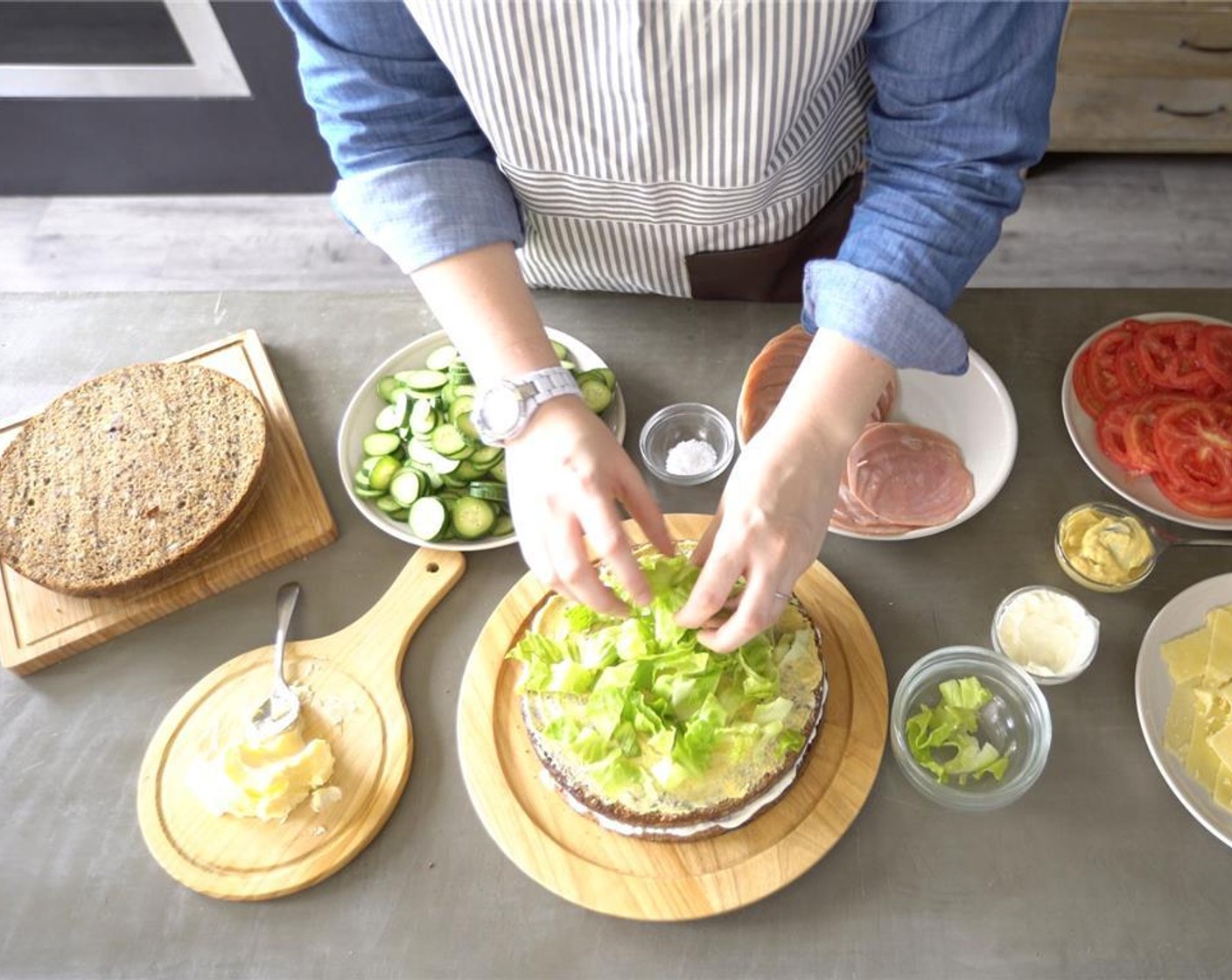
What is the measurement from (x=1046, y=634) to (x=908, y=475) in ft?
1.18

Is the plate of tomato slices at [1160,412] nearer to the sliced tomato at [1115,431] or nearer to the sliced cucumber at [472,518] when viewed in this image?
the sliced tomato at [1115,431]

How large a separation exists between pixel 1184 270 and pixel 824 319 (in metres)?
3.01

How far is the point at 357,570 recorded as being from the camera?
176 cm

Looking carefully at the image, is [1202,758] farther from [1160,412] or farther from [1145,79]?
[1145,79]

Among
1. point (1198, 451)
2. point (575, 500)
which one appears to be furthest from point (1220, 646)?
point (575, 500)

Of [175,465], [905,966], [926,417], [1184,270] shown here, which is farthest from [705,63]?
[1184,270]

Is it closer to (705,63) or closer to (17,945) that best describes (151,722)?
(17,945)

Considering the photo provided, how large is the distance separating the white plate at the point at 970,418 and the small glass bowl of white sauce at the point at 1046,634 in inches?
7.0

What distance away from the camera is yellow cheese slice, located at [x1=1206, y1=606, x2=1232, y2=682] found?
4.92 feet

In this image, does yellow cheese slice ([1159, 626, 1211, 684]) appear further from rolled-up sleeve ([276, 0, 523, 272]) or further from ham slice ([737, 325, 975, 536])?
rolled-up sleeve ([276, 0, 523, 272])

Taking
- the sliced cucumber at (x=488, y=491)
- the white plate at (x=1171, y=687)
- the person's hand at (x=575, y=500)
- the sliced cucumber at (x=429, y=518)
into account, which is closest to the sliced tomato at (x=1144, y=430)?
the white plate at (x=1171, y=687)

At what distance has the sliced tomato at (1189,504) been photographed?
1.67 m

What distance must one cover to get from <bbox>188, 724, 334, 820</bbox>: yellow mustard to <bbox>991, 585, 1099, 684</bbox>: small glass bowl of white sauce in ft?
3.79

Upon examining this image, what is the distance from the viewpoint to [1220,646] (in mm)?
1516
